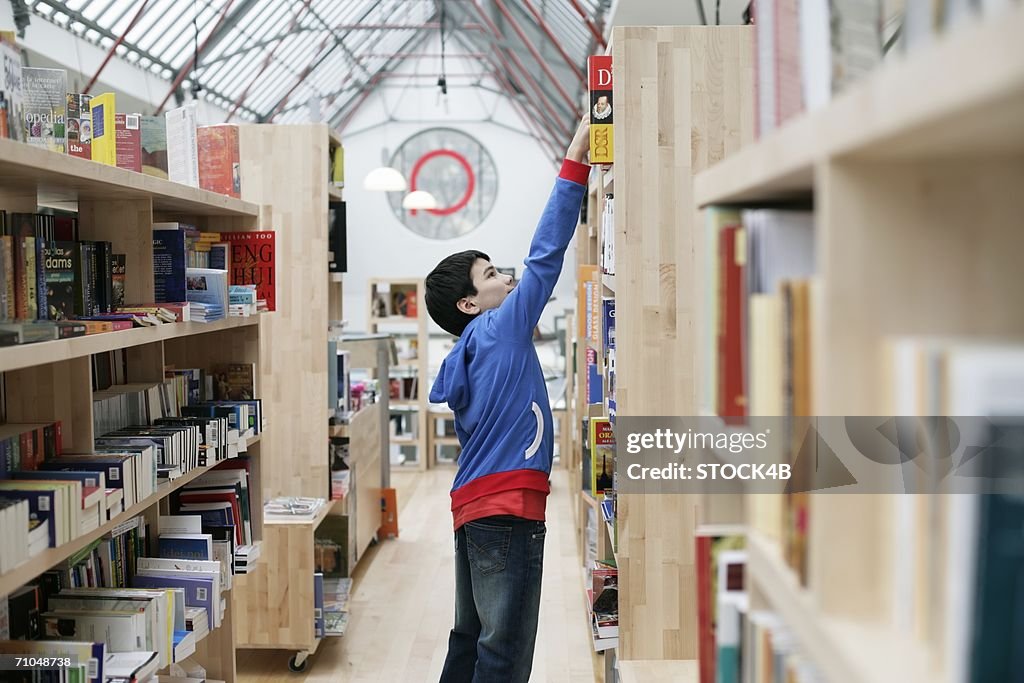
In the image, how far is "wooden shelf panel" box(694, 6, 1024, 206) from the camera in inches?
24.7

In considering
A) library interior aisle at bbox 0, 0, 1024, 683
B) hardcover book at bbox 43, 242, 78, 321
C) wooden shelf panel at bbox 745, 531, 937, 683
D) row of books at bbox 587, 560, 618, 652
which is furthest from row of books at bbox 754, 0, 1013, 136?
row of books at bbox 587, 560, 618, 652

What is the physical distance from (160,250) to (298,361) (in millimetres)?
2018

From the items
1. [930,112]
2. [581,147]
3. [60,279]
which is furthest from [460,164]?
[930,112]

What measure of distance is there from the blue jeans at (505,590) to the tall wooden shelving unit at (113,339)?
92 cm

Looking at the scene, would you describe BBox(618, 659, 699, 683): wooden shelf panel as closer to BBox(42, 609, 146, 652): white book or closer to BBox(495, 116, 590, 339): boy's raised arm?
BBox(495, 116, 590, 339): boy's raised arm

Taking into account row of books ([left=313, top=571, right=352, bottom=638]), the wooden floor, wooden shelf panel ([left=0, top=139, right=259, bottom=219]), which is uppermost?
wooden shelf panel ([left=0, top=139, right=259, bottom=219])

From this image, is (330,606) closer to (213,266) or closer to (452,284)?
(213,266)

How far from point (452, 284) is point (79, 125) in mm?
1134

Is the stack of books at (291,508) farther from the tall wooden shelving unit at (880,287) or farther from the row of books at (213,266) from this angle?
the tall wooden shelving unit at (880,287)

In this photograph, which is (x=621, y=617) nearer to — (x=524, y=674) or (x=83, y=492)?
(x=524, y=674)

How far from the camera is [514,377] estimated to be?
2.83m

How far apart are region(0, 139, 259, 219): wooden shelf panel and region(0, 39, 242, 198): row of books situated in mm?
69

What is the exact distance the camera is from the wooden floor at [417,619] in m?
4.42

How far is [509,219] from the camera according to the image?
58.1 feet
